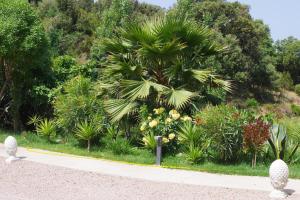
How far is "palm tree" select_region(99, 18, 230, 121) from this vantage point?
11703mm

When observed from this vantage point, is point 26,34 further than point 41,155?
Yes

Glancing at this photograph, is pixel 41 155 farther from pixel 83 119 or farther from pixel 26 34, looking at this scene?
pixel 26 34

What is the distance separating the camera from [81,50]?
35.3 m

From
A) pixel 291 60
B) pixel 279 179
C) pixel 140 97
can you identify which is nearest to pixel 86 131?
pixel 140 97

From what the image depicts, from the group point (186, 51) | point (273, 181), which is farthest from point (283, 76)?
point (273, 181)

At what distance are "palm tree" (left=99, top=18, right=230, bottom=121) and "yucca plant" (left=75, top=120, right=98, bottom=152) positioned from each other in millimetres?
561

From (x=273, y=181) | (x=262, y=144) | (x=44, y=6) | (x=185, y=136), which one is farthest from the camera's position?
→ (x=44, y=6)

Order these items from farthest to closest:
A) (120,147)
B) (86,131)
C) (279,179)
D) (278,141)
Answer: (86,131) < (120,147) < (278,141) < (279,179)

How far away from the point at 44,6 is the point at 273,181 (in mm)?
34170

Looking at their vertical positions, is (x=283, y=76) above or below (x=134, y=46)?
above

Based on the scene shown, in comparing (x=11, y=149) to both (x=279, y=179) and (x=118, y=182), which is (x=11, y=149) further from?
(x=279, y=179)

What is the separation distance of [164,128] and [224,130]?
1657 mm

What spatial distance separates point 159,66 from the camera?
1218cm

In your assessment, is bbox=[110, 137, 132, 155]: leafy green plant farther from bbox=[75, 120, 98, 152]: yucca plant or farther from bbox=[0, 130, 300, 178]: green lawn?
bbox=[75, 120, 98, 152]: yucca plant
